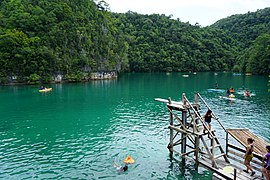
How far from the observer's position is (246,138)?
1862 centimetres

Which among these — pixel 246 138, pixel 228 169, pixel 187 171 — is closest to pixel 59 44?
pixel 187 171

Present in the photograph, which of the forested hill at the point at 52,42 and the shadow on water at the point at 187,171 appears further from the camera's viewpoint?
the forested hill at the point at 52,42

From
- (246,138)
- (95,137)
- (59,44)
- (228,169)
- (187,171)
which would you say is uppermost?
(59,44)

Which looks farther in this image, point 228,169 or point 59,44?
point 59,44

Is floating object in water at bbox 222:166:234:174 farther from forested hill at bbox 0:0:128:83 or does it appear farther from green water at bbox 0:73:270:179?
forested hill at bbox 0:0:128:83

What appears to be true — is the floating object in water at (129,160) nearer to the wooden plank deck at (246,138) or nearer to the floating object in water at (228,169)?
the floating object in water at (228,169)

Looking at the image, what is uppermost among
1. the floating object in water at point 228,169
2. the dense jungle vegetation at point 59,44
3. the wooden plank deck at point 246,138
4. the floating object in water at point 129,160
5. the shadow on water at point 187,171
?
the dense jungle vegetation at point 59,44

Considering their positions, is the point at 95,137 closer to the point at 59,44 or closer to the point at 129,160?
the point at 129,160

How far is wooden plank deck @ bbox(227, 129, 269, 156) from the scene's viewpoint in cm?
1683

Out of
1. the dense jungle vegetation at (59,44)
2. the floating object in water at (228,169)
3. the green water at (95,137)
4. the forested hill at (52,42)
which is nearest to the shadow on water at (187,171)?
the green water at (95,137)

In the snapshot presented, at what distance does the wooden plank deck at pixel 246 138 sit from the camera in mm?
16828

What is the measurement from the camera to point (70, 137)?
29047 mm

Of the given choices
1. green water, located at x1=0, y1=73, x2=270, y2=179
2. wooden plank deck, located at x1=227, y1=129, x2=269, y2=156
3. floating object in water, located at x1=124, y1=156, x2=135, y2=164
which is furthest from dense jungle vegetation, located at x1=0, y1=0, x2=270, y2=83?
floating object in water, located at x1=124, y1=156, x2=135, y2=164

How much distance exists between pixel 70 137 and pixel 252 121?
26.6 metres
